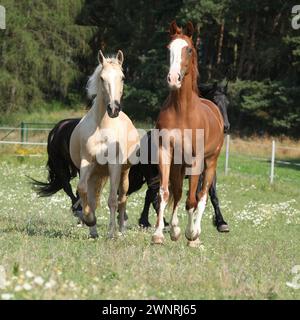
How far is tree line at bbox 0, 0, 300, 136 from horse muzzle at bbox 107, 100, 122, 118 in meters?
33.7

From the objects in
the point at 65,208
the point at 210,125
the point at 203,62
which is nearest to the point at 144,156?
the point at 210,125

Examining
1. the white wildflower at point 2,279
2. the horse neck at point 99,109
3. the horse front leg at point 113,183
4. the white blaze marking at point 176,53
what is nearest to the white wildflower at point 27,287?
the white wildflower at point 2,279

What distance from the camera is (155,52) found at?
48.2 metres

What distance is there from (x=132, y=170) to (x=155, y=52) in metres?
37.3

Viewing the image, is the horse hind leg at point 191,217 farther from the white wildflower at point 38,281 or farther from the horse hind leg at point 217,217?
the white wildflower at point 38,281

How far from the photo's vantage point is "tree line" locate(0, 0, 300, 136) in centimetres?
4362

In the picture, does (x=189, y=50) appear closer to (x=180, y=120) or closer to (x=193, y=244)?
(x=180, y=120)

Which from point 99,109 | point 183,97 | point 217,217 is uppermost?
point 183,97

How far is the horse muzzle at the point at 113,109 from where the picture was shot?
340 inches

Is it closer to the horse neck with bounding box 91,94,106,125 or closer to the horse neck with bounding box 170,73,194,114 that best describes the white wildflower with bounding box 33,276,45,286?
the horse neck with bounding box 170,73,194,114

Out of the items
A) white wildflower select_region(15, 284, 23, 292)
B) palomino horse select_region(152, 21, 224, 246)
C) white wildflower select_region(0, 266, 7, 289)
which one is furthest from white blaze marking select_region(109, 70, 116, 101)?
white wildflower select_region(15, 284, 23, 292)

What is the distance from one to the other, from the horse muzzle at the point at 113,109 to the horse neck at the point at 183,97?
683 mm

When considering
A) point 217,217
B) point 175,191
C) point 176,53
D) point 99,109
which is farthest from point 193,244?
point 217,217

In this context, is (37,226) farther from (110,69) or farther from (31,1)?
(31,1)
